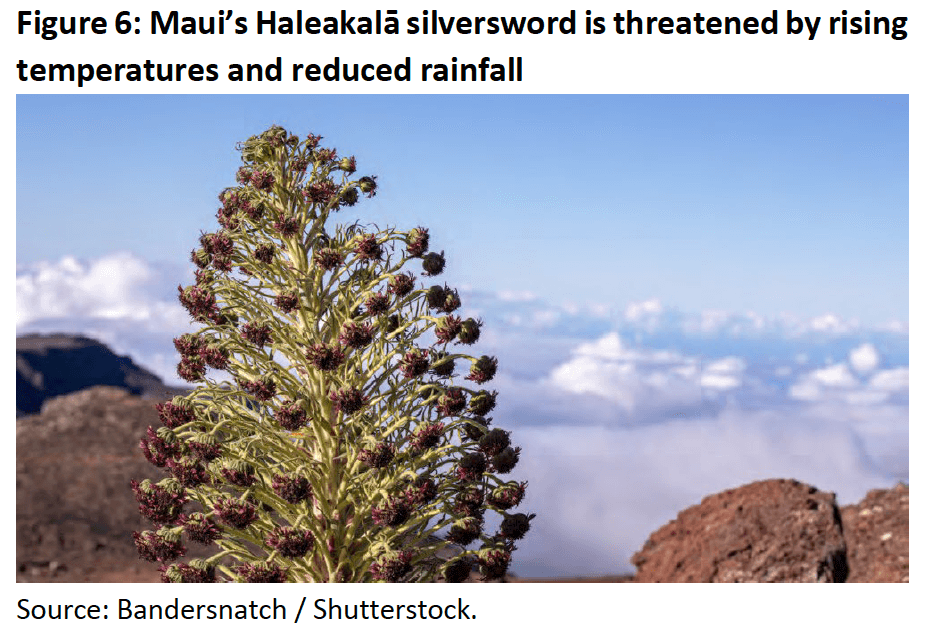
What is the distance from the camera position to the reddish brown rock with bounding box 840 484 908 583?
57.0ft

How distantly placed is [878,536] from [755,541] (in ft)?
10.8

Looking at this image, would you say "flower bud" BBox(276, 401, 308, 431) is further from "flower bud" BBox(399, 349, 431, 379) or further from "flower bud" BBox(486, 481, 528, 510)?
"flower bud" BBox(486, 481, 528, 510)

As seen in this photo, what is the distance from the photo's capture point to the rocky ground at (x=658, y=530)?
16625 mm

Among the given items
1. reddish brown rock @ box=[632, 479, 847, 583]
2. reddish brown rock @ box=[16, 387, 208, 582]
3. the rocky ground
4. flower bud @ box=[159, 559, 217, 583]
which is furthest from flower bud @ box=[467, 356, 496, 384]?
reddish brown rock @ box=[16, 387, 208, 582]

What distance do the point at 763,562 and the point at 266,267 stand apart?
1039 cm

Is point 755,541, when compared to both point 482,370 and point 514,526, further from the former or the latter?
point 482,370

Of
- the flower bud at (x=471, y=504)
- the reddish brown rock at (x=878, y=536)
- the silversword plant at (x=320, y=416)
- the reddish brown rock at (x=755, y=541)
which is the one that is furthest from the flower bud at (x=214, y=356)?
the reddish brown rock at (x=878, y=536)

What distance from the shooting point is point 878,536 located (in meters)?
18.5

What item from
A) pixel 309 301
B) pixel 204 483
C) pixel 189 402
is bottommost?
pixel 204 483

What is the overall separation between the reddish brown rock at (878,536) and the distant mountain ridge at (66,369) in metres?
26.8

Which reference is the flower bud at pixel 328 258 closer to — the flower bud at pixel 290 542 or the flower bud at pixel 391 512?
the flower bud at pixel 391 512

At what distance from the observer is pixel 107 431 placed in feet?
89.2
